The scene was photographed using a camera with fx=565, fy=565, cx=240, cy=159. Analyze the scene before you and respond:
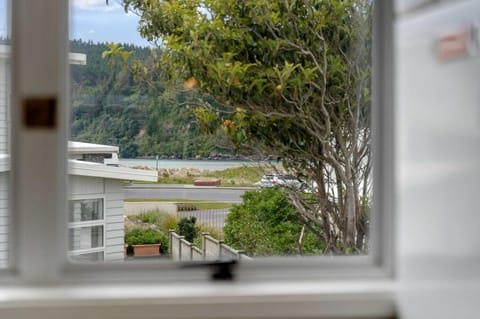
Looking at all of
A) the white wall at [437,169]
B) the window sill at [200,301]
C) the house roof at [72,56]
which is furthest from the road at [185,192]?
the white wall at [437,169]

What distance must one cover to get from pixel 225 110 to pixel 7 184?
60cm

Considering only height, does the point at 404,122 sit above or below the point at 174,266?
above

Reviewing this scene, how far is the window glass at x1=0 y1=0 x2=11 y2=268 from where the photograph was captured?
1.44 metres

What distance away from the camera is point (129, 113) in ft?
5.03

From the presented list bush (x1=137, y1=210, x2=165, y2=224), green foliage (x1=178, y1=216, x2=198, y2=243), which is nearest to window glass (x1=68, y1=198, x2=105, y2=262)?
bush (x1=137, y1=210, x2=165, y2=224)

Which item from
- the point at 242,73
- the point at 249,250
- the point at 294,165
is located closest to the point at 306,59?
the point at 242,73

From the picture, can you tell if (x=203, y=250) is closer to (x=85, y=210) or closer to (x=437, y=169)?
(x=85, y=210)

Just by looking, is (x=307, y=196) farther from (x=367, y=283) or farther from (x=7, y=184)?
(x=7, y=184)

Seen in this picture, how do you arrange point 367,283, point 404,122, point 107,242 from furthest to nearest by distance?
point 107,242 → point 367,283 → point 404,122

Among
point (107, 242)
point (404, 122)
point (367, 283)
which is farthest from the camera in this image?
point (107, 242)

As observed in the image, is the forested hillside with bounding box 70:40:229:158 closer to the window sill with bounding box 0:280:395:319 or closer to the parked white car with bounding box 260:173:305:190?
the parked white car with bounding box 260:173:305:190

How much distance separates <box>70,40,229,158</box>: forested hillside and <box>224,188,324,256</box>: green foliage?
0.56 feet

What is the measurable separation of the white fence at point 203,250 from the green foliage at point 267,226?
23 mm

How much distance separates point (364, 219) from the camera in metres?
1.58
